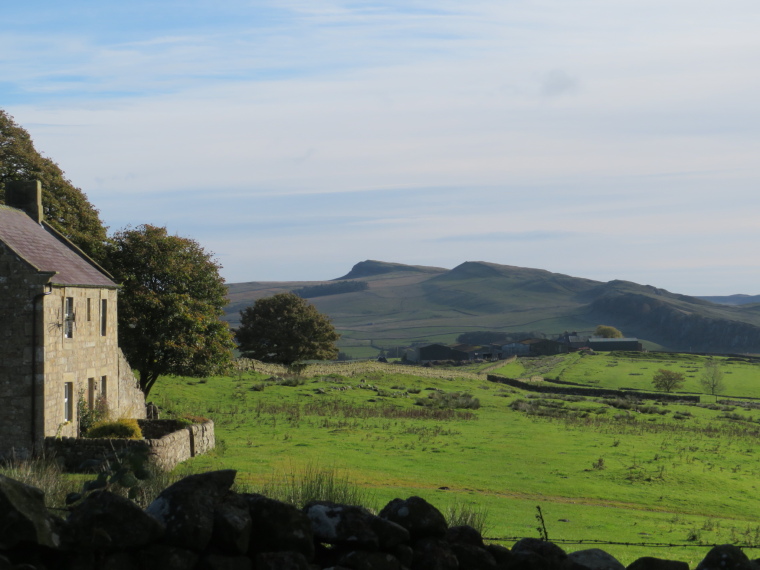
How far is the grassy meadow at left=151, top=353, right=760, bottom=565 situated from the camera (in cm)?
2416

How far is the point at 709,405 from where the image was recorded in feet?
280

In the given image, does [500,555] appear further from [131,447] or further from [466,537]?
[131,447]

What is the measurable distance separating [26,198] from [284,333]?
63677 millimetres

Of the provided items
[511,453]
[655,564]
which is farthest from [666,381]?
[655,564]

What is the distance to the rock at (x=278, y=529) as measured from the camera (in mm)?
8508

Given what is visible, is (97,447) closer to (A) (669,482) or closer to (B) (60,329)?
(B) (60,329)

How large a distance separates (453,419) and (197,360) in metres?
18.3

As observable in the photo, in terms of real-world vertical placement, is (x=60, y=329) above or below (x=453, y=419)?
above

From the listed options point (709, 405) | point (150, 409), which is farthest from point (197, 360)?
point (709, 405)

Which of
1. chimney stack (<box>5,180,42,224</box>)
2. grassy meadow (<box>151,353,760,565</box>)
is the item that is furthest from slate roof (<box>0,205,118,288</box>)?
grassy meadow (<box>151,353,760,565</box>)

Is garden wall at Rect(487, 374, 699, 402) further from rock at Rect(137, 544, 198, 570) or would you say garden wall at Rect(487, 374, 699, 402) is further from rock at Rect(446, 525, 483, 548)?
rock at Rect(137, 544, 198, 570)

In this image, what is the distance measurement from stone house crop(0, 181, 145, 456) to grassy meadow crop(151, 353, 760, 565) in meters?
5.93

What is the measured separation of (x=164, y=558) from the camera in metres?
7.84

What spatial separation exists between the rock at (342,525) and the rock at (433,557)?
635 millimetres
